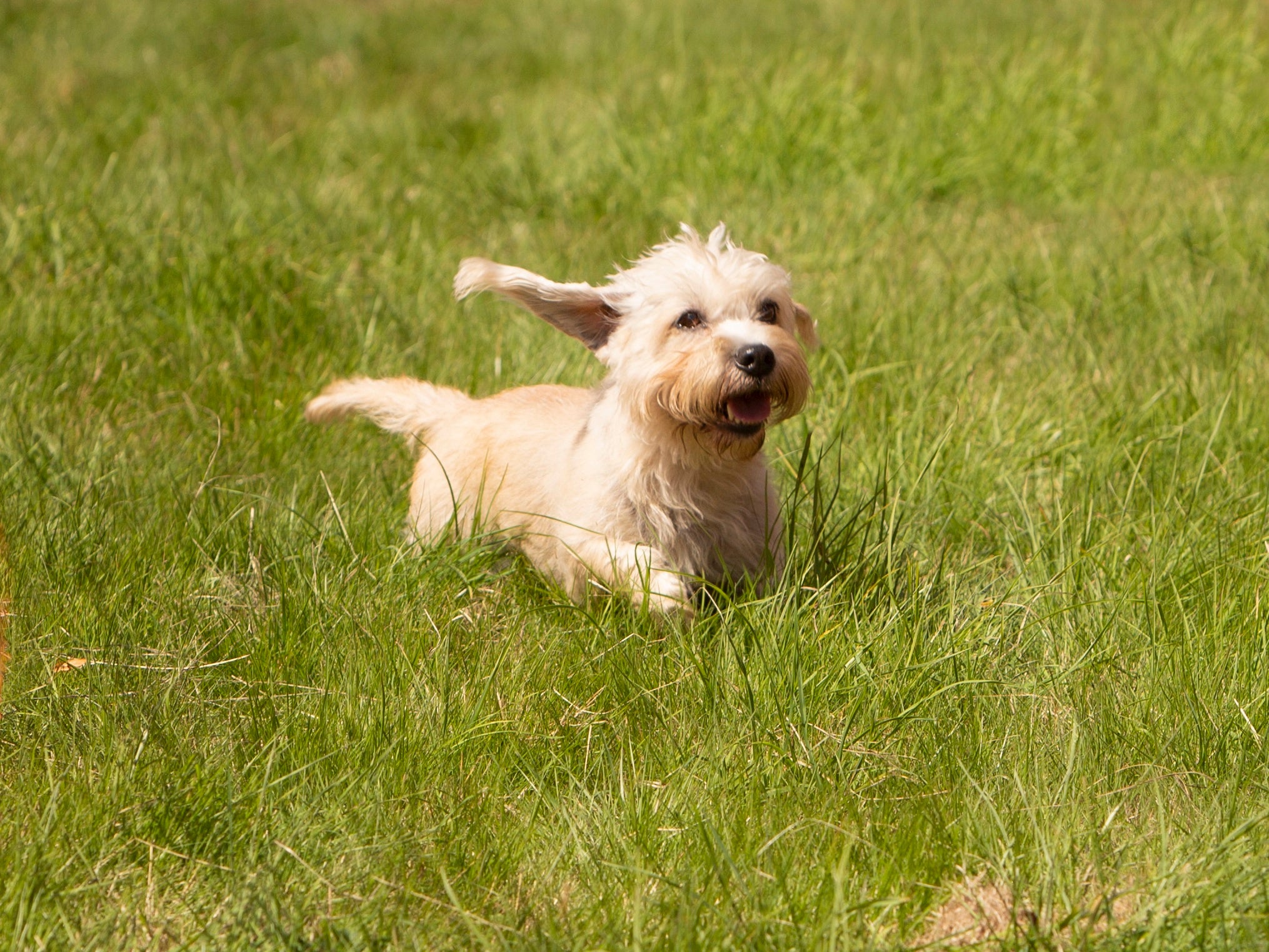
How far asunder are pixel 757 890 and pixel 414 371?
301 centimetres

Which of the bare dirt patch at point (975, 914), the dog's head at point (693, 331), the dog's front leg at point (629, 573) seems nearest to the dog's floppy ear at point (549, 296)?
the dog's head at point (693, 331)

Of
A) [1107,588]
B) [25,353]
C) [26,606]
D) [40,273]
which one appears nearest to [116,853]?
[26,606]

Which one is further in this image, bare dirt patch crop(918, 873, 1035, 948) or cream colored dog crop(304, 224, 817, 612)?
cream colored dog crop(304, 224, 817, 612)

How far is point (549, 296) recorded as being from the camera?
140 inches

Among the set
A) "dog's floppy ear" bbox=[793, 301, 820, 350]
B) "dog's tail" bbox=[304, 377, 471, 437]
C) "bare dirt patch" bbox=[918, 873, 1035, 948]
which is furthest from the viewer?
"dog's tail" bbox=[304, 377, 471, 437]

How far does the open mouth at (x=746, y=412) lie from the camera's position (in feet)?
10.6

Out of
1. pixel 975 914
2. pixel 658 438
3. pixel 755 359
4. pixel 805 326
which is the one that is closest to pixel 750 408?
pixel 755 359

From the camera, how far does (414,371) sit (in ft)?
16.0

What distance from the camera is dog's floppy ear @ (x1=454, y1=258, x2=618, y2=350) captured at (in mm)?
3408

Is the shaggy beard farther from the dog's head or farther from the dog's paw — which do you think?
the dog's paw

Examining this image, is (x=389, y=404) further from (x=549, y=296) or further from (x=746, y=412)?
(x=746, y=412)

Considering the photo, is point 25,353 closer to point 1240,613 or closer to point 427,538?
point 427,538

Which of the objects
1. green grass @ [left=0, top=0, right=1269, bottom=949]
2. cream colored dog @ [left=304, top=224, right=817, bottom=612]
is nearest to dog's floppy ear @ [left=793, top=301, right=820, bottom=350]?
cream colored dog @ [left=304, top=224, right=817, bottom=612]

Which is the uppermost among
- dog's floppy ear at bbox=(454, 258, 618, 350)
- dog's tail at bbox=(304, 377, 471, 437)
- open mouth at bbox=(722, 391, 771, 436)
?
dog's floppy ear at bbox=(454, 258, 618, 350)
